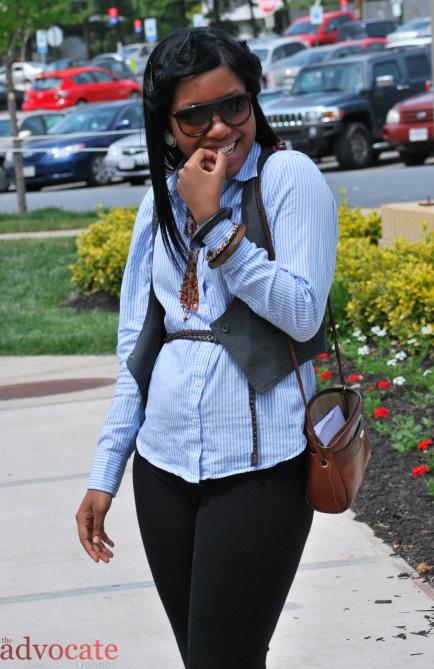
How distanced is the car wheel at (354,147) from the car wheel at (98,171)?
4.17 meters

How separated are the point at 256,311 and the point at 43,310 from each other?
317 inches

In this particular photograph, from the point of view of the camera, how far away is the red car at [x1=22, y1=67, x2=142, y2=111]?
4188 cm

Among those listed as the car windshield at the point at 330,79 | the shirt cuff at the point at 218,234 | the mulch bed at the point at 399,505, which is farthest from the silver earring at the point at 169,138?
the car windshield at the point at 330,79

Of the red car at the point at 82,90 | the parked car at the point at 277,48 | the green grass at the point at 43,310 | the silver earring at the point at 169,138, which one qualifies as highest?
the silver earring at the point at 169,138

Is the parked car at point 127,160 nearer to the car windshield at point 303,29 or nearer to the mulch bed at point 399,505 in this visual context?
the mulch bed at point 399,505

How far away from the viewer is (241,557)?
102 inches

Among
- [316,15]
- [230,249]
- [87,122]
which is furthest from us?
[316,15]

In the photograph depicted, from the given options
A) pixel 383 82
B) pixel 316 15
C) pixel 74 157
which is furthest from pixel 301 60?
pixel 74 157

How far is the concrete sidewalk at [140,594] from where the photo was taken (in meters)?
3.94

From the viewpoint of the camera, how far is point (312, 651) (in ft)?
12.8

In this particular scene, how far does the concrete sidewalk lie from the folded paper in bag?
1.28 m

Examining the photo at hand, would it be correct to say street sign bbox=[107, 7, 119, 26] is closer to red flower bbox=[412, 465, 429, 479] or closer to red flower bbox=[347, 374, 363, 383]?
red flower bbox=[347, 374, 363, 383]

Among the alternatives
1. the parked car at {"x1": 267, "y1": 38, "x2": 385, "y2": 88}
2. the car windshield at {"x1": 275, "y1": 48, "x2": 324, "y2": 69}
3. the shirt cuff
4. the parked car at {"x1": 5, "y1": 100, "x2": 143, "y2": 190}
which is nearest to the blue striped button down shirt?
the shirt cuff

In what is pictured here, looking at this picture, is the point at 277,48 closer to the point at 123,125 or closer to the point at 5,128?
the point at 5,128
